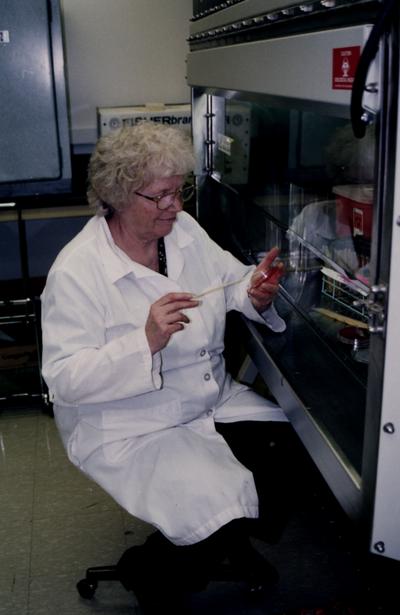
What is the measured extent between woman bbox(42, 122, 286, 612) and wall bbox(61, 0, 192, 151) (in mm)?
1722

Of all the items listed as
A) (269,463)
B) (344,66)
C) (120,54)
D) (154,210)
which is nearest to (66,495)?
(269,463)

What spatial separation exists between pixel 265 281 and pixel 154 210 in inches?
13.4

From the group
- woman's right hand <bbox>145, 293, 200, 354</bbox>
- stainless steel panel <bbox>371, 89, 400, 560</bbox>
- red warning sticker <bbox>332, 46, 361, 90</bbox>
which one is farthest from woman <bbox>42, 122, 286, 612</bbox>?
red warning sticker <bbox>332, 46, 361, 90</bbox>

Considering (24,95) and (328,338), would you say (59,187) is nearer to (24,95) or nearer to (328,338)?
(24,95)

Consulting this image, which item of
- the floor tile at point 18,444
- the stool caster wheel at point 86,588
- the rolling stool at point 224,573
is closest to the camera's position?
the rolling stool at point 224,573

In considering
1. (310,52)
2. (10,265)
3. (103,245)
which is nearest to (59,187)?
(10,265)

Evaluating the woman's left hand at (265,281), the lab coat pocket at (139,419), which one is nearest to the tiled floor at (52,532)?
the lab coat pocket at (139,419)

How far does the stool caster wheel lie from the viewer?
76.6 inches

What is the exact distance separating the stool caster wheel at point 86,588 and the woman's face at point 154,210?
3.23 ft

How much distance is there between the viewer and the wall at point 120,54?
3322 millimetres

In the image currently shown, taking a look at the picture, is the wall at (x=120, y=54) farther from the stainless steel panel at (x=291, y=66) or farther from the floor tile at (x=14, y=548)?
the floor tile at (x=14, y=548)

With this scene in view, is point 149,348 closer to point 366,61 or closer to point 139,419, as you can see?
point 139,419

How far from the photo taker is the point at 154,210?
1.75m

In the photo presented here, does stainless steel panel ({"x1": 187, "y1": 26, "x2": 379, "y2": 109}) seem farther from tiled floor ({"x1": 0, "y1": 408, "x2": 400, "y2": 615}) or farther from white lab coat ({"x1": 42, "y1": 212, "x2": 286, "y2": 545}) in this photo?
tiled floor ({"x1": 0, "y1": 408, "x2": 400, "y2": 615})
